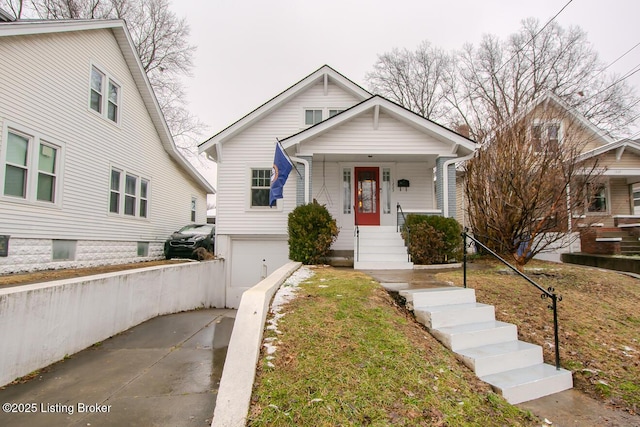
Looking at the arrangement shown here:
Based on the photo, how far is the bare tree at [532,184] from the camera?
310 inches

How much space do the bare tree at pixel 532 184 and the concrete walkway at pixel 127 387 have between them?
716cm

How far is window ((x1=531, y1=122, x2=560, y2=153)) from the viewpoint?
26.6 feet

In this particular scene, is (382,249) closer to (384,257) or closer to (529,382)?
(384,257)

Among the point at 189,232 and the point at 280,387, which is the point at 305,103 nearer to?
the point at 189,232

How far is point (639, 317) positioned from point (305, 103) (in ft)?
37.8

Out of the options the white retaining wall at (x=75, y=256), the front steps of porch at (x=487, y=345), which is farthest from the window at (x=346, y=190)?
the white retaining wall at (x=75, y=256)

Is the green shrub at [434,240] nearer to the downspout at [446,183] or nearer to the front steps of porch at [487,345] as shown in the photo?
the downspout at [446,183]

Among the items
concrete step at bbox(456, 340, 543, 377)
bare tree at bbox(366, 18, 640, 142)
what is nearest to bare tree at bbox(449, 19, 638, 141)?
bare tree at bbox(366, 18, 640, 142)

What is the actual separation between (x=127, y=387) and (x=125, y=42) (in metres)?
12.0

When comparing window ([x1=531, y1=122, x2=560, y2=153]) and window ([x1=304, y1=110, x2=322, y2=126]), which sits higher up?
window ([x1=304, y1=110, x2=322, y2=126])

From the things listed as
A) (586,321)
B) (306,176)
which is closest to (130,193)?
(306,176)

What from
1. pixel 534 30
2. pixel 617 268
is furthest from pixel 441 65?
pixel 617 268

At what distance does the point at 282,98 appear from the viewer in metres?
13.0

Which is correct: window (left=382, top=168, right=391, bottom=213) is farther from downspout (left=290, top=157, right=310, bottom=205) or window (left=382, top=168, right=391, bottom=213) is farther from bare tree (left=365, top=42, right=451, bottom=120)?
bare tree (left=365, top=42, right=451, bottom=120)
